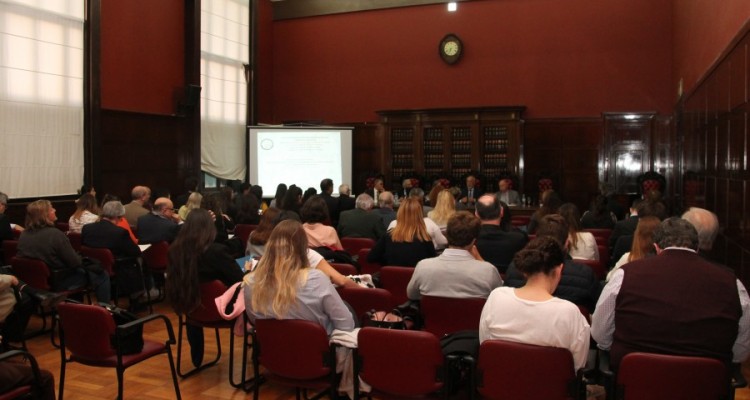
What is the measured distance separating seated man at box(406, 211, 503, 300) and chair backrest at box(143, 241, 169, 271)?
12.6 feet

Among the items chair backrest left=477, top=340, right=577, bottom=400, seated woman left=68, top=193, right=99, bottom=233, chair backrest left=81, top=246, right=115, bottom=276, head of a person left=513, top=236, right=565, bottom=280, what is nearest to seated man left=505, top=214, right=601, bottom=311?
head of a person left=513, top=236, right=565, bottom=280

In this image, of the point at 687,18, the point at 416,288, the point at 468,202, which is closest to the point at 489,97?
the point at 468,202

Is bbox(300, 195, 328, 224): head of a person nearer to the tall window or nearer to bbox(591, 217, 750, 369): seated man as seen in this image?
bbox(591, 217, 750, 369): seated man

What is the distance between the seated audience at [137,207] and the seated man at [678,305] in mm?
5894

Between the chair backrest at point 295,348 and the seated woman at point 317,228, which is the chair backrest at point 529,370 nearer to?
the chair backrest at point 295,348

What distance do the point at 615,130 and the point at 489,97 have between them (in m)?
2.57

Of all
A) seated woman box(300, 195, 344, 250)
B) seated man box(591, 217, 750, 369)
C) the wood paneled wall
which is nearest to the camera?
seated man box(591, 217, 750, 369)

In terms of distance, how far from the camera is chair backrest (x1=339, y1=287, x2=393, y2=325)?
396 cm

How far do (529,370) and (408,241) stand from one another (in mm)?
2441

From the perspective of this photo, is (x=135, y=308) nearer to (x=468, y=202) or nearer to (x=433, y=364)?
(x=433, y=364)

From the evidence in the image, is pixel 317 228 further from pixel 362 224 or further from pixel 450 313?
pixel 450 313

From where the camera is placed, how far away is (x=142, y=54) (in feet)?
36.3

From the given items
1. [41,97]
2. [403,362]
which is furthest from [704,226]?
[41,97]

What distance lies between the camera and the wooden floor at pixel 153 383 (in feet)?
14.4
